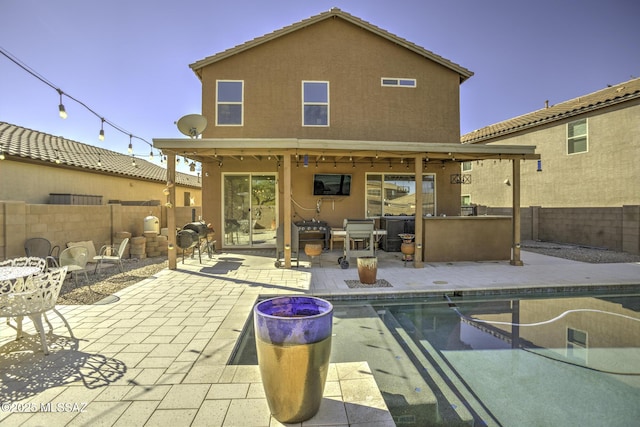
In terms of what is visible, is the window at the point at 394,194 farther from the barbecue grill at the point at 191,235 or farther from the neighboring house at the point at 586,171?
the barbecue grill at the point at 191,235

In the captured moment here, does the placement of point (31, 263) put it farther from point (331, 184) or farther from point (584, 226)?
point (584, 226)

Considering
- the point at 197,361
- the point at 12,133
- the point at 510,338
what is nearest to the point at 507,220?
the point at 510,338

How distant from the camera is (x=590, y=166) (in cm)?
1116

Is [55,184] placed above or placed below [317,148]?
below

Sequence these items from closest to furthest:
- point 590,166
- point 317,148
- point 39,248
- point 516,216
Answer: point 39,248 < point 317,148 < point 516,216 < point 590,166

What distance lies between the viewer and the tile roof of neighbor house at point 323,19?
9070 mm

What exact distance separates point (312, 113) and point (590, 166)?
10109mm

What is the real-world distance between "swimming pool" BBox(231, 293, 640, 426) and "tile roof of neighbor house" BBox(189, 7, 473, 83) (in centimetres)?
743

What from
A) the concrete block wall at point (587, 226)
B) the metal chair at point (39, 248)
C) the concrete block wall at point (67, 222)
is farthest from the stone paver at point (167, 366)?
the concrete block wall at point (587, 226)

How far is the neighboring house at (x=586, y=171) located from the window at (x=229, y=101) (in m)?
Result: 8.64

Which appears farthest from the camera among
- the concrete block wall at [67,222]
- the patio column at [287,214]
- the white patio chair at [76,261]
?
the patio column at [287,214]

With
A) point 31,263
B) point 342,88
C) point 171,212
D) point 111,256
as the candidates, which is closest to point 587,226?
point 342,88

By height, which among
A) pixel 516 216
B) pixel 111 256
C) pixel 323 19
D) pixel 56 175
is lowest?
pixel 111 256

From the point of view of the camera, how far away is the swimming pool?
2.55 meters
